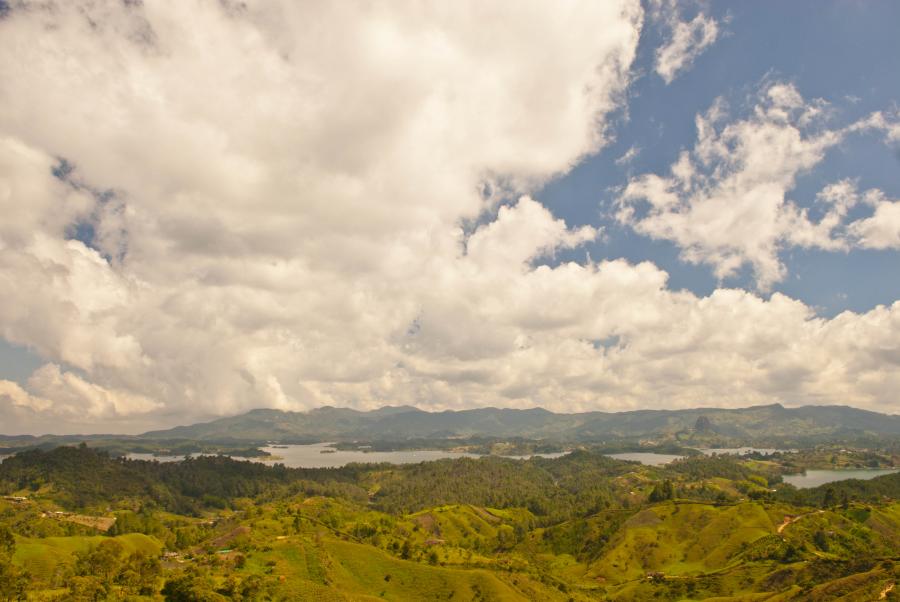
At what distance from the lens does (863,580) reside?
394 ft

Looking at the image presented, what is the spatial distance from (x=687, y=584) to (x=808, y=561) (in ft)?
125

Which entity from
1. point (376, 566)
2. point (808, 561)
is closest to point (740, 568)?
point (808, 561)

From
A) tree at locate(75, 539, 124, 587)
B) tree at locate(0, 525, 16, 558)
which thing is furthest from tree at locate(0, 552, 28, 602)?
tree at locate(0, 525, 16, 558)

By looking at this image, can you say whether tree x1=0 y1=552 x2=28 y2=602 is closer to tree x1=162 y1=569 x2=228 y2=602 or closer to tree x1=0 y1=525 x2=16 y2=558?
tree x1=162 y1=569 x2=228 y2=602

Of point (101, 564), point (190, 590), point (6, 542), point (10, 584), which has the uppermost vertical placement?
point (10, 584)

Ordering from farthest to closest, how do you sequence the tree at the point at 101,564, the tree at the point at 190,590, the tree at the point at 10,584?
the tree at the point at 101,564 → the tree at the point at 190,590 → the tree at the point at 10,584

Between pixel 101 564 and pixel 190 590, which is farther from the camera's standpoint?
pixel 101 564

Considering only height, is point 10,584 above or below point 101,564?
above

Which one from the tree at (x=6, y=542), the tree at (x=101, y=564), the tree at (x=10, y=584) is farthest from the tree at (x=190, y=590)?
the tree at (x=6, y=542)

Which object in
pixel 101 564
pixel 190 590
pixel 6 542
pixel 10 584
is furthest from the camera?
pixel 6 542

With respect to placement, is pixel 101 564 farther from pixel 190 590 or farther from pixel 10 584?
pixel 190 590

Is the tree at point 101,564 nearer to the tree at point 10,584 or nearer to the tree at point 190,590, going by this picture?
the tree at point 10,584

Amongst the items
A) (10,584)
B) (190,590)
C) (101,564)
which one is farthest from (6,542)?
(190,590)

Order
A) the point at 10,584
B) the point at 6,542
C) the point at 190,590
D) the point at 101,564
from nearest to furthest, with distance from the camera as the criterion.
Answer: the point at 190,590, the point at 10,584, the point at 101,564, the point at 6,542
